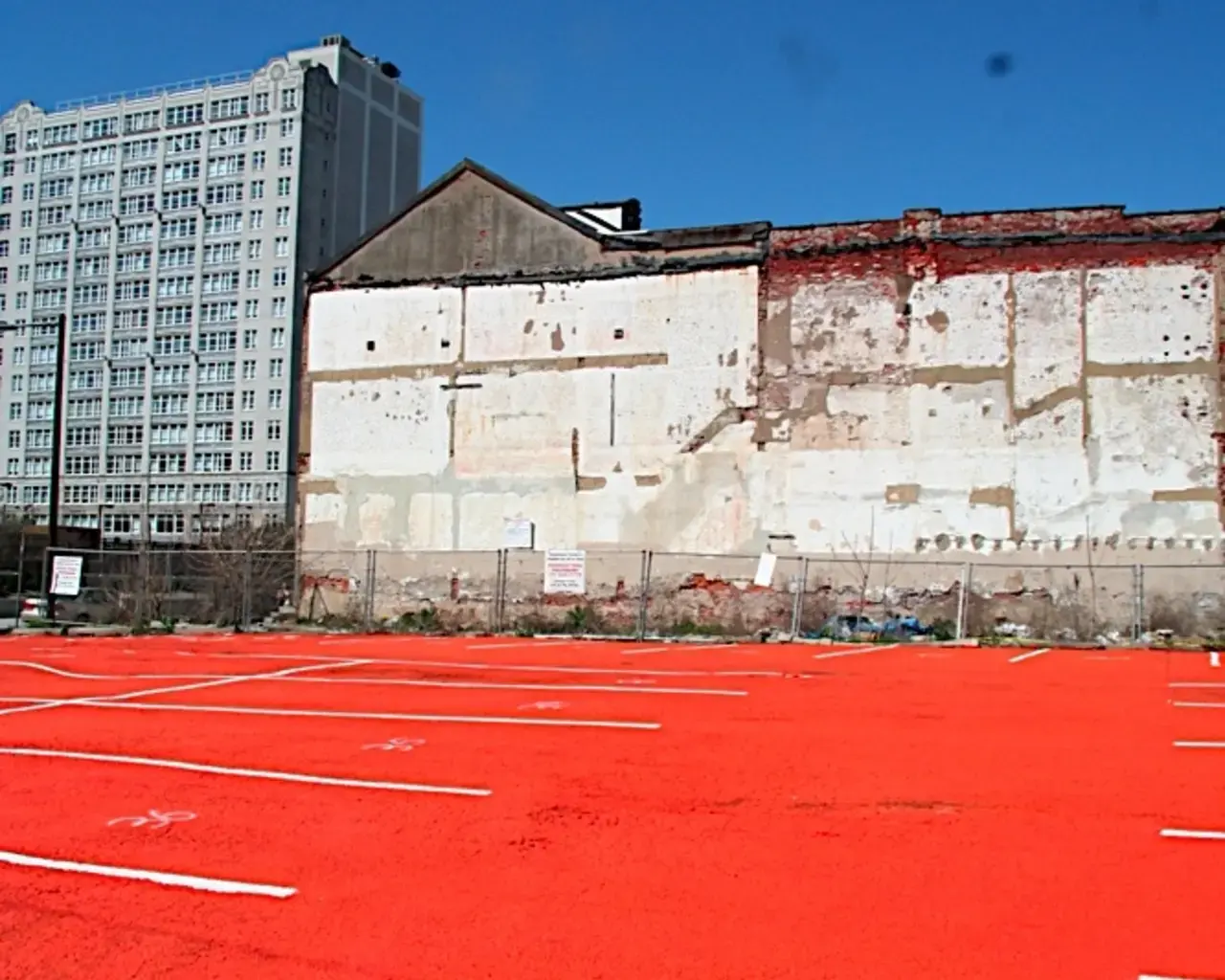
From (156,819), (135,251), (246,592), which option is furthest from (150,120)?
(156,819)

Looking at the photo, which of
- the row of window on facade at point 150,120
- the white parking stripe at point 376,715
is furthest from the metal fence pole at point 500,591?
the row of window on facade at point 150,120

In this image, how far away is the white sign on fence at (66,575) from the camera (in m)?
29.0

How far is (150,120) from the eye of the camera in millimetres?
111500

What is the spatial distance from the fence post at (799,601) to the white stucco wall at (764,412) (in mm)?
957

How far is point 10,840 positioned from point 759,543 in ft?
75.3

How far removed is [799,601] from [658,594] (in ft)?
16.1

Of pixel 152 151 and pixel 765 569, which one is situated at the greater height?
pixel 152 151

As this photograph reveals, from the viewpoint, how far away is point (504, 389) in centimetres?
3169

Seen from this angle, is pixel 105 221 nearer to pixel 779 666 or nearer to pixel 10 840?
pixel 779 666

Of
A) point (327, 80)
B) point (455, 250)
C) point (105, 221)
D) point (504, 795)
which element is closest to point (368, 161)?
point (327, 80)

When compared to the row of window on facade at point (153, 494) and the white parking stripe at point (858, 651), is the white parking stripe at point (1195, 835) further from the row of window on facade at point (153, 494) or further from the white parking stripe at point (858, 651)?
the row of window on facade at point (153, 494)

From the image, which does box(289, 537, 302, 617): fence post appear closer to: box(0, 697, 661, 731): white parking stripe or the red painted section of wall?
the red painted section of wall

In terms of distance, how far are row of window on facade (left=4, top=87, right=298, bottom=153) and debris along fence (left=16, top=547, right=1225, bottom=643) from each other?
82.0 m

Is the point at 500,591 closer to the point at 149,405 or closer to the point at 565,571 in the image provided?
the point at 565,571
